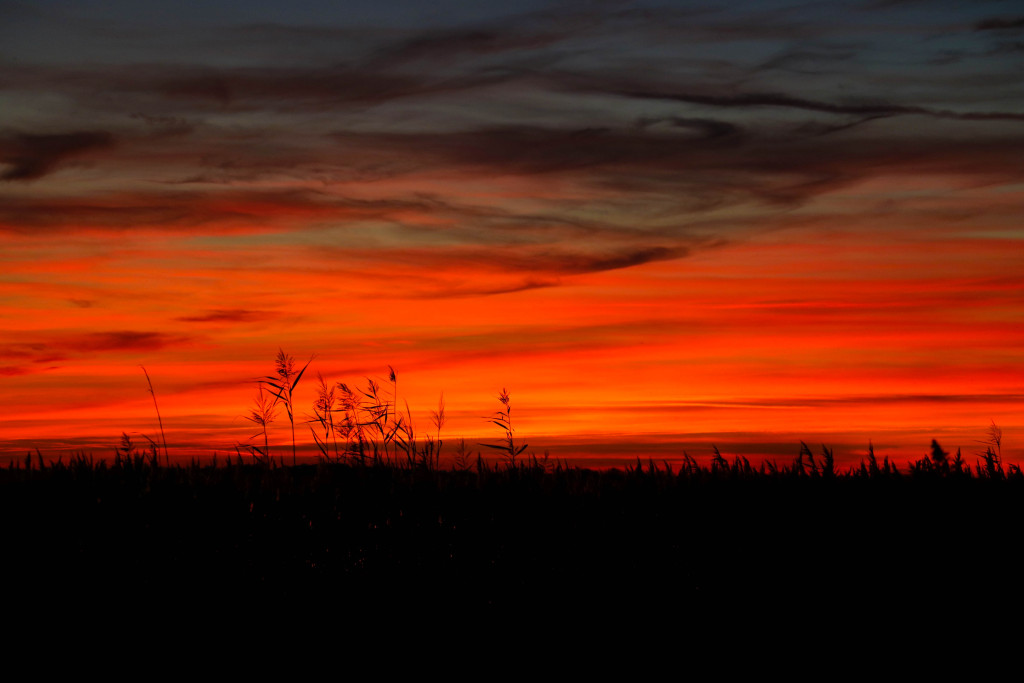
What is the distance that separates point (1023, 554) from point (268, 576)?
6.32 meters

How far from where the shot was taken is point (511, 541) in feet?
25.6

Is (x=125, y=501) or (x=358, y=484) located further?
(x=358, y=484)

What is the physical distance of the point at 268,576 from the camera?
7031mm

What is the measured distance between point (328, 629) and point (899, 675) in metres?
3.90

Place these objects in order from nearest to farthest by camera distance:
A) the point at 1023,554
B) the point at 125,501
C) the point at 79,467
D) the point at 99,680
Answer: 1. the point at 99,680
2. the point at 1023,554
3. the point at 125,501
4. the point at 79,467

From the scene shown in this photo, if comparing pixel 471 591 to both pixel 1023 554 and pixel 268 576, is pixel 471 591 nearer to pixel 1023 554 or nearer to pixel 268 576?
pixel 268 576

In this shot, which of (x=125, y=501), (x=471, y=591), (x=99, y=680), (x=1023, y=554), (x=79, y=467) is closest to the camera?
(x=99, y=680)

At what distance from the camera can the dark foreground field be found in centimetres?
672

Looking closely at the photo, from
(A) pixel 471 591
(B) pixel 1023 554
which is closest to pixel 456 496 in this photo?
(A) pixel 471 591

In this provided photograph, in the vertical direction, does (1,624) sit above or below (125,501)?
below

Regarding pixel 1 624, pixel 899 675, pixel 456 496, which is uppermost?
pixel 456 496

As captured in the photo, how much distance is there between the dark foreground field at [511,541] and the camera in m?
6.72

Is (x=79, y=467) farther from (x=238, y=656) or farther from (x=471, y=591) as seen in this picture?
(x=471, y=591)

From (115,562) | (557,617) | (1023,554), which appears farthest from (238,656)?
(1023,554)
